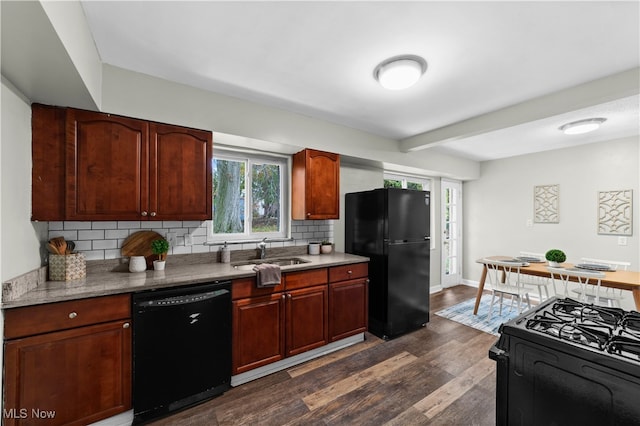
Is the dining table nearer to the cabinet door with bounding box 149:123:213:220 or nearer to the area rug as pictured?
the area rug

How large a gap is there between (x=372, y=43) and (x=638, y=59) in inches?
74.7

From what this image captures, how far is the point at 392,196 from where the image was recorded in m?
3.00

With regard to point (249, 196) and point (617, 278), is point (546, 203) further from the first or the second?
point (249, 196)

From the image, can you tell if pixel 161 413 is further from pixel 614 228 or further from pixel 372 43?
pixel 614 228

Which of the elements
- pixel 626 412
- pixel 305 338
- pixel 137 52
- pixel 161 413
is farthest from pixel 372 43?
Result: pixel 161 413

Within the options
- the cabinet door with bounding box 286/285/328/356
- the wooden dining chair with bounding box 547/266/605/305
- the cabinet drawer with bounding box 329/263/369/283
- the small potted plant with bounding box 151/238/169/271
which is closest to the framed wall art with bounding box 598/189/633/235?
the wooden dining chair with bounding box 547/266/605/305

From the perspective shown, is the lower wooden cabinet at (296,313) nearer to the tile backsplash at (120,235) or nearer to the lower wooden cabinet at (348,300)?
the lower wooden cabinet at (348,300)

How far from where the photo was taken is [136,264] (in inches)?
85.3

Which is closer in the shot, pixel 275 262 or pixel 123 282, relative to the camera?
pixel 123 282

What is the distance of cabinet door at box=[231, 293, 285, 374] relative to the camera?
2148 mm

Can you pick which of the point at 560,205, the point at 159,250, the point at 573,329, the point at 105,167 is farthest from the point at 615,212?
the point at 105,167

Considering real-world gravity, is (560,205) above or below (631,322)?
above

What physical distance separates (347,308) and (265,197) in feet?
5.03

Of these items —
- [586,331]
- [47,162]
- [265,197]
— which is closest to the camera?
[586,331]
